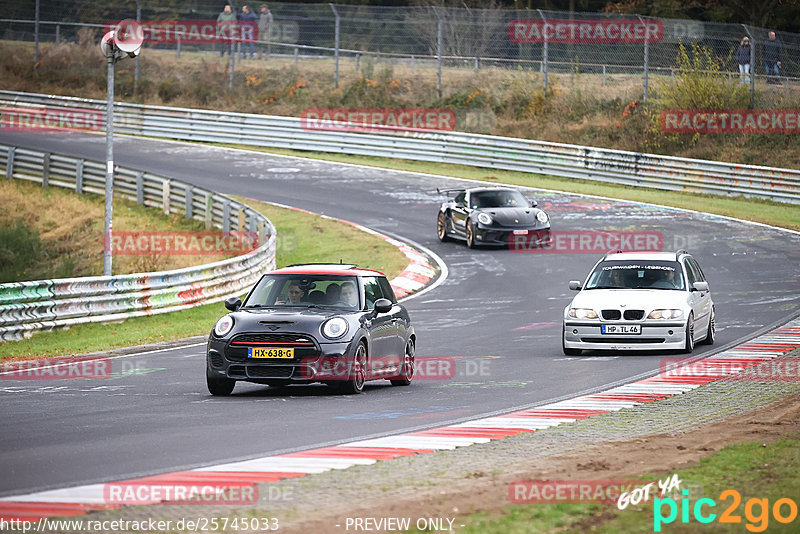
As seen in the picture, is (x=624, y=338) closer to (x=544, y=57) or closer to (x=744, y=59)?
(x=744, y=59)

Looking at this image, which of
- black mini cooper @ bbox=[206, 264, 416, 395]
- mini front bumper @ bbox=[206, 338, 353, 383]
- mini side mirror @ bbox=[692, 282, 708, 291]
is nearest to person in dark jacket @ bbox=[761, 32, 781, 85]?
mini side mirror @ bbox=[692, 282, 708, 291]

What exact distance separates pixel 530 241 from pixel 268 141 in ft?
63.8

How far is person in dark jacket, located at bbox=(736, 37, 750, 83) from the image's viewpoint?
126 ft

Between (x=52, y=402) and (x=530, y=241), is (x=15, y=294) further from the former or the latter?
(x=530, y=241)

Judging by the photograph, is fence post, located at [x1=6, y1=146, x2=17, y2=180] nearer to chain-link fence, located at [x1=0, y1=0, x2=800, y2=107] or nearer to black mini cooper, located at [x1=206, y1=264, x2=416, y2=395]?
chain-link fence, located at [x1=0, y1=0, x2=800, y2=107]

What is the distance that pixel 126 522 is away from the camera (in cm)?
655

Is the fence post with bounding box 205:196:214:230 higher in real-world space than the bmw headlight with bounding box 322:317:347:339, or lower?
lower

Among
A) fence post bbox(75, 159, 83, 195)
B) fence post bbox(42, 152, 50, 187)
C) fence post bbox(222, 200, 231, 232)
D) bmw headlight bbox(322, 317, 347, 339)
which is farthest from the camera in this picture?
fence post bbox(42, 152, 50, 187)

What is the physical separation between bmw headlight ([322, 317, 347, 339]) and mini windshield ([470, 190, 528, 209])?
16667mm

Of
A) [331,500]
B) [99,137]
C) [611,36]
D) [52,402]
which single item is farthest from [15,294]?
[99,137]

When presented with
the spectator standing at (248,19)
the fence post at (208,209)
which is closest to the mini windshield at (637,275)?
the fence post at (208,209)

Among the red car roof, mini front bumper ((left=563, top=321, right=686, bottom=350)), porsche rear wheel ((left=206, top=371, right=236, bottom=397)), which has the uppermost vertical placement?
the red car roof

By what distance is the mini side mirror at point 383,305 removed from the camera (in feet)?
44.2

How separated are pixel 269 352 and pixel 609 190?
2732 cm
